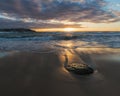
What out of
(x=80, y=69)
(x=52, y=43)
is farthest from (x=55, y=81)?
(x=52, y=43)

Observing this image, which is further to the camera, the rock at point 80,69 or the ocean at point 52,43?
the ocean at point 52,43

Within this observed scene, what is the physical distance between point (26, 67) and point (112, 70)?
2.84m

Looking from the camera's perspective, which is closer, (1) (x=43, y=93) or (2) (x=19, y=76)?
(1) (x=43, y=93)

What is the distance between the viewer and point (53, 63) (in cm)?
837

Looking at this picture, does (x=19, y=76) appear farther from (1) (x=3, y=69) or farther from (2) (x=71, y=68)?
(2) (x=71, y=68)

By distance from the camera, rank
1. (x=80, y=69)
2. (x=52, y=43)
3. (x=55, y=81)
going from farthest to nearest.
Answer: (x=52, y=43) → (x=80, y=69) → (x=55, y=81)

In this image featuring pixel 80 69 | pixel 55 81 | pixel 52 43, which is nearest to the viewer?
pixel 55 81

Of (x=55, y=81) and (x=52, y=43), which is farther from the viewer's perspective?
(x=52, y=43)

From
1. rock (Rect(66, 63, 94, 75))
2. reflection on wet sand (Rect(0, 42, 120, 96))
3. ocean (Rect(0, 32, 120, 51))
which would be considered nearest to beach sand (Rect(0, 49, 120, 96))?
reflection on wet sand (Rect(0, 42, 120, 96))

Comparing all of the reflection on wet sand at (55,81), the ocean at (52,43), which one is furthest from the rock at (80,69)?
the ocean at (52,43)

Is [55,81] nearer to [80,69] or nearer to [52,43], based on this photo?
[80,69]

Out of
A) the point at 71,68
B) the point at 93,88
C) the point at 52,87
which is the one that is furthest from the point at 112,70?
the point at 52,87

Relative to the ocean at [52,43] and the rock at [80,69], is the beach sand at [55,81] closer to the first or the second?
the rock at [80,69]

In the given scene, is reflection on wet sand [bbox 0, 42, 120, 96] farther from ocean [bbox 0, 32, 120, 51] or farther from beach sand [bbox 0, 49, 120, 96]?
ocean [bbox 0, 32, 120, 51]
